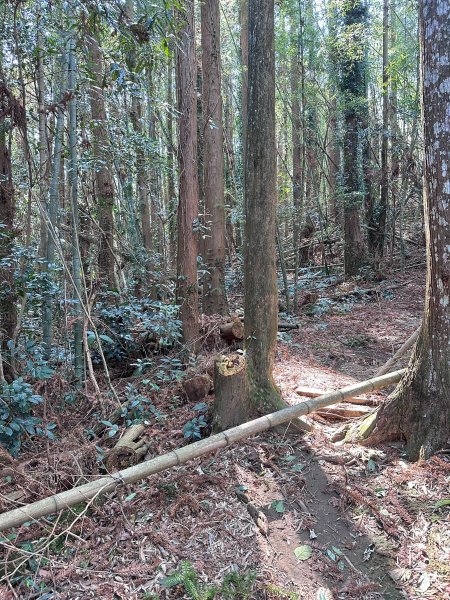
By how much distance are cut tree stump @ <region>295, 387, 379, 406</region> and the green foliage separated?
8.95ft

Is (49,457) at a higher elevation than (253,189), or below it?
below

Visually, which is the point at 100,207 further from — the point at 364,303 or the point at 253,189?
the point at 364,303

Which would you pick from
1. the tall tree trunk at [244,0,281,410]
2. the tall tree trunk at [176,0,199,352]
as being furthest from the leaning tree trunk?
the tall tree trunk at [176,0,199,352]

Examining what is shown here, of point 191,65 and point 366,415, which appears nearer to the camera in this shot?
point 366,415

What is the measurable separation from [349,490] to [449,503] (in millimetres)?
742

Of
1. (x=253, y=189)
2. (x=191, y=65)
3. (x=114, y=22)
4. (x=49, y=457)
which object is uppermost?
(x=191, y=65)

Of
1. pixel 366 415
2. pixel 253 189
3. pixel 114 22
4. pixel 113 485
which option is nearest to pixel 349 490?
pixel 366 415

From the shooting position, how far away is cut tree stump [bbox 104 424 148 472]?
4.15 m

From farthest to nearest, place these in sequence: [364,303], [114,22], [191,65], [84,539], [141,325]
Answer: [364,303] → [141,325] → [191,65] → [114,22] → [84,539]

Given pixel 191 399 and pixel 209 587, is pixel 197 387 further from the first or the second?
pixel 209 587

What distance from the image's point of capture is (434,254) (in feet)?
12.7

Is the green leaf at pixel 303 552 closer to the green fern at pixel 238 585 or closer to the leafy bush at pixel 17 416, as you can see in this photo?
the green fern at pixel 238 585

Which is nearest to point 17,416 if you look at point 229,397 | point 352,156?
point 229,397

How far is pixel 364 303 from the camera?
38.0ft
